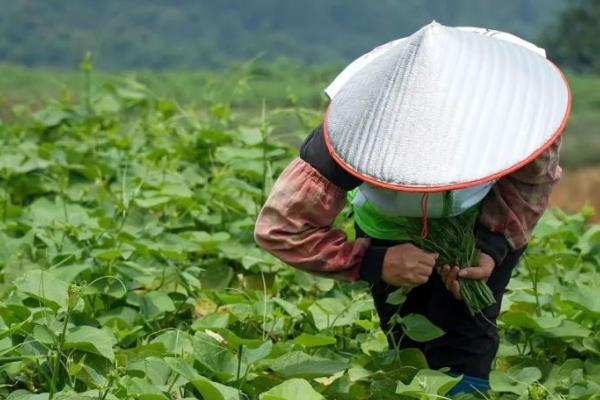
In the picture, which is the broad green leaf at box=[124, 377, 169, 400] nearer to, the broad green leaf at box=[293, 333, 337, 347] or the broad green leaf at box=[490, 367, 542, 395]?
the broad green leaf at box=[293, 333, 337, 347]

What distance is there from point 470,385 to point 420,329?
0.19 metres

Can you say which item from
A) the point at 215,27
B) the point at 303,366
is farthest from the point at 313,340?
the point at 215,27

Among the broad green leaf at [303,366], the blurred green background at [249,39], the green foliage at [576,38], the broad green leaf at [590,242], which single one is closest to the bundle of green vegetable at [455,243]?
the broad green leaf at [303,366]

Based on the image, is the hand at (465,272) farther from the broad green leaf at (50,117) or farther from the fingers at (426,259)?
the broad green leaf at (50,117)

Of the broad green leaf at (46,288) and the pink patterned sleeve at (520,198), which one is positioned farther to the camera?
the broad green leaf at (46,288)

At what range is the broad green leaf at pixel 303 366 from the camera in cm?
278

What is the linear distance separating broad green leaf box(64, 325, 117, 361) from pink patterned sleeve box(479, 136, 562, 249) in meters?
0.76

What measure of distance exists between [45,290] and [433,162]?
888mm

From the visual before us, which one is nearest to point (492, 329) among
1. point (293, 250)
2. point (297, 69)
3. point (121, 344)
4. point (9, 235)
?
point (293, 250)

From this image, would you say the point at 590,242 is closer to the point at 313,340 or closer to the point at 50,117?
the point at 313,340

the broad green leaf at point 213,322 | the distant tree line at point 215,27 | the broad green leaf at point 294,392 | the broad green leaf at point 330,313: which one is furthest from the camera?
the distant tree line at point 215,27

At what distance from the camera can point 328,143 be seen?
2.43 m

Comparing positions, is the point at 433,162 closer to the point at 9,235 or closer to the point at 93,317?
the point at 93,317

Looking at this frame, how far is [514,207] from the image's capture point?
2.70m
